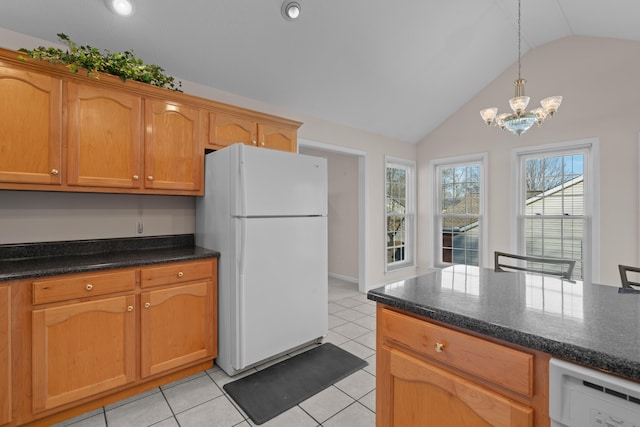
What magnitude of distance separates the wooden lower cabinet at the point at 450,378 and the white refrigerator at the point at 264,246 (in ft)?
4.18

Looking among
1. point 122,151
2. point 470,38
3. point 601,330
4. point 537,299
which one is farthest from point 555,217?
point 122,151

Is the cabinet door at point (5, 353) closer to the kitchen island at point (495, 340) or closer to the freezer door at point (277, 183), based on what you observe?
the freezer door at point (277, 183)

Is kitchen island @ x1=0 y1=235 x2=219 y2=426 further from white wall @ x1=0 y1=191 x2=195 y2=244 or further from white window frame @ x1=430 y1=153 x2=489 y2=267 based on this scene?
white window frame @ x1=430 y1=153 x2=489 y2=267

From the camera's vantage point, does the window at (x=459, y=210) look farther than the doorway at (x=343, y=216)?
No

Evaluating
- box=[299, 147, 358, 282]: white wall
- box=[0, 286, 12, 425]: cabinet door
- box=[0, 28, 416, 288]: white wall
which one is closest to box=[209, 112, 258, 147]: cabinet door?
box=[0, 28, 416, 288]: white wall

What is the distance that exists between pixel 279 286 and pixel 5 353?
1590mm

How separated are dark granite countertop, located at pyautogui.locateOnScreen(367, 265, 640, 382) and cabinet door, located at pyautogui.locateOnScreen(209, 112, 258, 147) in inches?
78.0

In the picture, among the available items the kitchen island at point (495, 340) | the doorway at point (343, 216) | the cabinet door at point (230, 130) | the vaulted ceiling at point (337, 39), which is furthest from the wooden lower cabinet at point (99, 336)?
the doorway at point (343, 216)

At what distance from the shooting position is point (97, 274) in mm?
1872

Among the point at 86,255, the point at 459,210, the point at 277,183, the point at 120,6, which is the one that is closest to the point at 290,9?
the point at 120,6

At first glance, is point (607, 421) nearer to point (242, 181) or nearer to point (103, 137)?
point (242, 181)

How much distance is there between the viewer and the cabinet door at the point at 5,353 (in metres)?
1.59

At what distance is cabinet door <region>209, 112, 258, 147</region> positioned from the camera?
2.60 metres

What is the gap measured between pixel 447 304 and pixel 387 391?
455 mm
